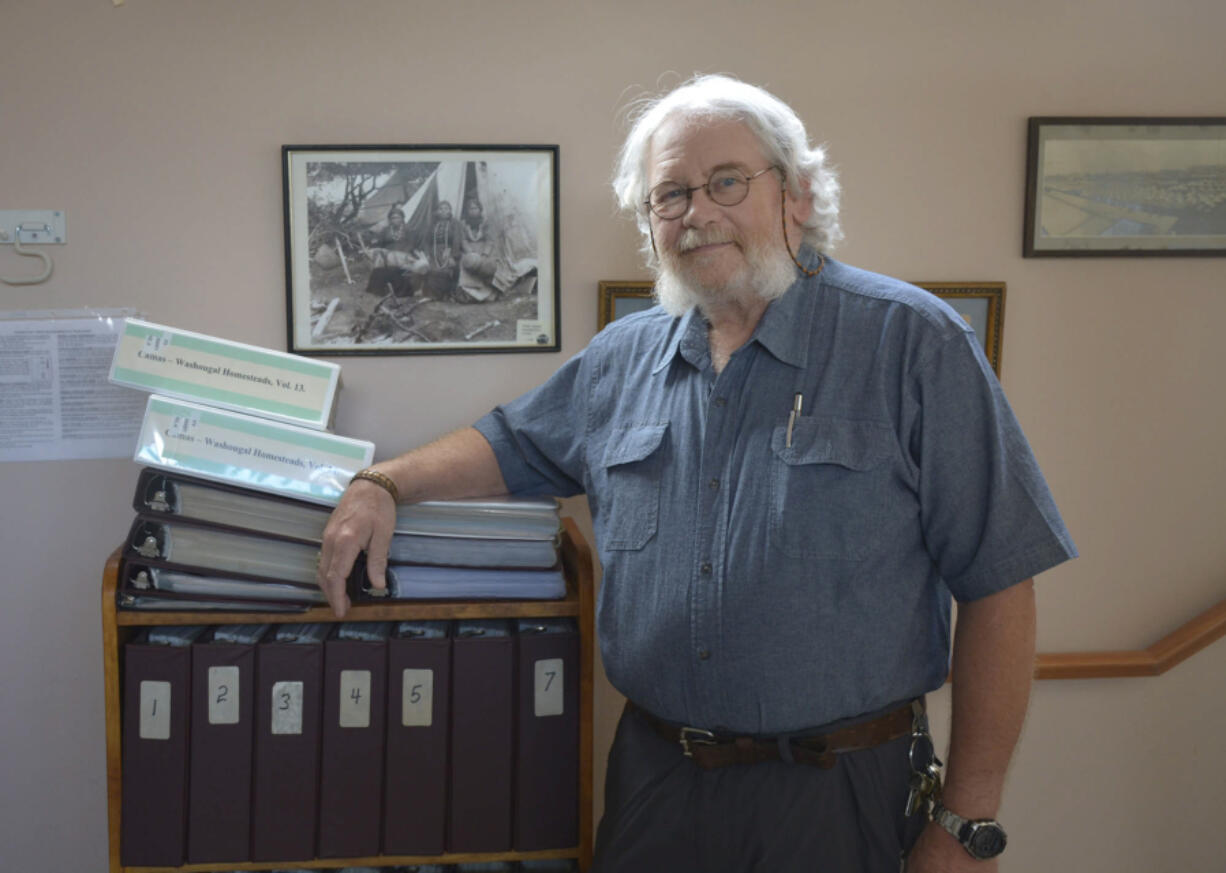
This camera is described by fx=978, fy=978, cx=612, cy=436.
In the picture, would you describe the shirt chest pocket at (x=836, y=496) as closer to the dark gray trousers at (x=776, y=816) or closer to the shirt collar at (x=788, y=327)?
the shirt collar at (x=788, y=327)

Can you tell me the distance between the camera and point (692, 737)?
137cm

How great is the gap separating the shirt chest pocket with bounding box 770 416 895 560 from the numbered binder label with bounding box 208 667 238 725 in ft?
2.99

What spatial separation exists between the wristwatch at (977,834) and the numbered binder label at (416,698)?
0.81 meters

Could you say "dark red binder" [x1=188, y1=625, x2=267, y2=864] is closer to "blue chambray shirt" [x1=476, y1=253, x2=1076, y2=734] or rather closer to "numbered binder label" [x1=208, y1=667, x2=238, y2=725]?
"numbered binder label" [x1=208, y1=667, x2=238, y2=725]

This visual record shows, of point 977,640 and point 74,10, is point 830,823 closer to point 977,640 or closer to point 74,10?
point 977,640

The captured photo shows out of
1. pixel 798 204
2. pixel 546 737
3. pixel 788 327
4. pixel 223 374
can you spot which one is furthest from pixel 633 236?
pixel 546 737

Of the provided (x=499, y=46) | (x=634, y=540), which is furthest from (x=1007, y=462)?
(x=499, y=46)

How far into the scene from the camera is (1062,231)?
2033 millimetres

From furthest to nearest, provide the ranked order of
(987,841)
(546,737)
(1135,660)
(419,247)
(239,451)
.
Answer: (1135,660)
(419,247)
(546,737)
(239,451)
(987,841)

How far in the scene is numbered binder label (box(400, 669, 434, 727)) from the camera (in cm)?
161

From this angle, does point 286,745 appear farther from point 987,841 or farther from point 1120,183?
point 1120,183

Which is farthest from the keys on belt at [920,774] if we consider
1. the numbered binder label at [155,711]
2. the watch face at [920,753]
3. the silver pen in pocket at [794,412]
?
the numbered binder label at [155,711]

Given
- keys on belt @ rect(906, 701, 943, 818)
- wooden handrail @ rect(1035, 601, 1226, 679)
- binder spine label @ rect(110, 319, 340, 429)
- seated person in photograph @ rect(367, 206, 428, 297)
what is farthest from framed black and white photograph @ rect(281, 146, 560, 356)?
wooden handrail @ rect(1035, 601, 1226, 679)

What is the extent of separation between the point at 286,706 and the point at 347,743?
0.12 m
